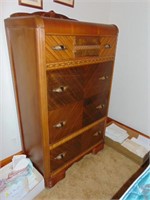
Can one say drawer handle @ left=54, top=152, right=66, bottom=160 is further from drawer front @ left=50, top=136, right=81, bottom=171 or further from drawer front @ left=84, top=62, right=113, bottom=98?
drawer front @ left=84, top=62, right=113, bottom=98

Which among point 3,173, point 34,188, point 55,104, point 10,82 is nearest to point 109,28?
point 55,104

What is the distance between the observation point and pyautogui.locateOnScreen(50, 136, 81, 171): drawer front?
4.32 ft

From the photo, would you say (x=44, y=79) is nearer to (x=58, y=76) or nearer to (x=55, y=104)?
(x=58, y=76)

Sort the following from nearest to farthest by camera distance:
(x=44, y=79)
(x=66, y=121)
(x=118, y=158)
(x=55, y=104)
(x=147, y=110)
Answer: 1. (x=44, y=79)
2. (x=55, y=104)
3. (x=66, y=121)
4. (x=118, y=158)
5. (x=147, y=110)

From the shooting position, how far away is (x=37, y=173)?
142cm

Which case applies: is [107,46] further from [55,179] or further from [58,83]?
[55,179]

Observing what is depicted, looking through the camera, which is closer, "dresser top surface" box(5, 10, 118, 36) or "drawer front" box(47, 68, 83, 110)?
"dresser top surface" box(5, 10, 118, 36)

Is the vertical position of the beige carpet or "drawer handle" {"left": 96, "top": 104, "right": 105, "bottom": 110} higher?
"drawer handle" {"left": 96, "top": 104, "right": 105, "bottom": 110}

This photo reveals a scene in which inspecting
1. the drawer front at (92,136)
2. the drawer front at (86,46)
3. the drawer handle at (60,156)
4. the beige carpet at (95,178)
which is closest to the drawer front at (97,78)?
the drawer front at (86,46)

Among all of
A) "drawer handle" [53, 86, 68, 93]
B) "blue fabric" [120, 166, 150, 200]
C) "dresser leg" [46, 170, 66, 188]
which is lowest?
"dresser leg" [46, 170, 66, 188]

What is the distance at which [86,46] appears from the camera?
3.82 feet

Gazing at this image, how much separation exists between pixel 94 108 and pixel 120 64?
89cm

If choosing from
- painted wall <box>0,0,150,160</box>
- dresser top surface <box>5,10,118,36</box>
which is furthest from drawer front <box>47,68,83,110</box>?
painted wall <box>0,0,150,160</box>

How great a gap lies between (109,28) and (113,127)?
128 centimetres
